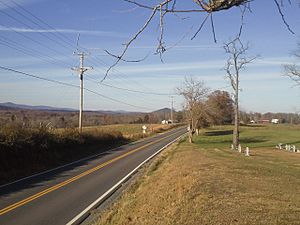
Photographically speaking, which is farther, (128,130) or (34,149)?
(128,130)

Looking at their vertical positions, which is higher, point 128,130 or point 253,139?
point 128,130

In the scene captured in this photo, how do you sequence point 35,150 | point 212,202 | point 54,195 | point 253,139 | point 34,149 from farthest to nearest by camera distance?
1. point 253,139
2. point 35,150
3. point 34,149
4. point 54,195
5. point 212,202

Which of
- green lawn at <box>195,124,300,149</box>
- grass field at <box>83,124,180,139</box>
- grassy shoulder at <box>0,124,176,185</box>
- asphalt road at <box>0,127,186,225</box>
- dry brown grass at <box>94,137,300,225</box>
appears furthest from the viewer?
green lawn at <box>195,124,300,149</box>

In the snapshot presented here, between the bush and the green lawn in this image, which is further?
the green lawn

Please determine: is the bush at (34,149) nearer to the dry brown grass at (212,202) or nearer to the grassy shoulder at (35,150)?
the grassy shoulder at (35,150)

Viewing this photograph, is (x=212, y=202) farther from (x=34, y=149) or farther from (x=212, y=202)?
(x=34, y=149)

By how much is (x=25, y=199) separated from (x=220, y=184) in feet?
22.0

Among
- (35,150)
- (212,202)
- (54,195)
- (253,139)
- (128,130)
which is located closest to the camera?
(212,202)

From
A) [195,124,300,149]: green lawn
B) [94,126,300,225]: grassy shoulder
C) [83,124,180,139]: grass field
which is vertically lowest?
[195,124,300,149]: green lawn

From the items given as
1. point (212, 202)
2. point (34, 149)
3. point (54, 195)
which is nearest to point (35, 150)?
point (34, 149)

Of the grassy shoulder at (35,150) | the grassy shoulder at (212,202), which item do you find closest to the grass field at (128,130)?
the grassy shoulder at (35,150)

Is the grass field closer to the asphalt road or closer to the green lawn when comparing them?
the green lawn

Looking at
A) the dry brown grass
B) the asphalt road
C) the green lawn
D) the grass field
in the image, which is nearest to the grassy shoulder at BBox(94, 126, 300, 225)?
the dry brown grass

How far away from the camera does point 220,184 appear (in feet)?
44.9
